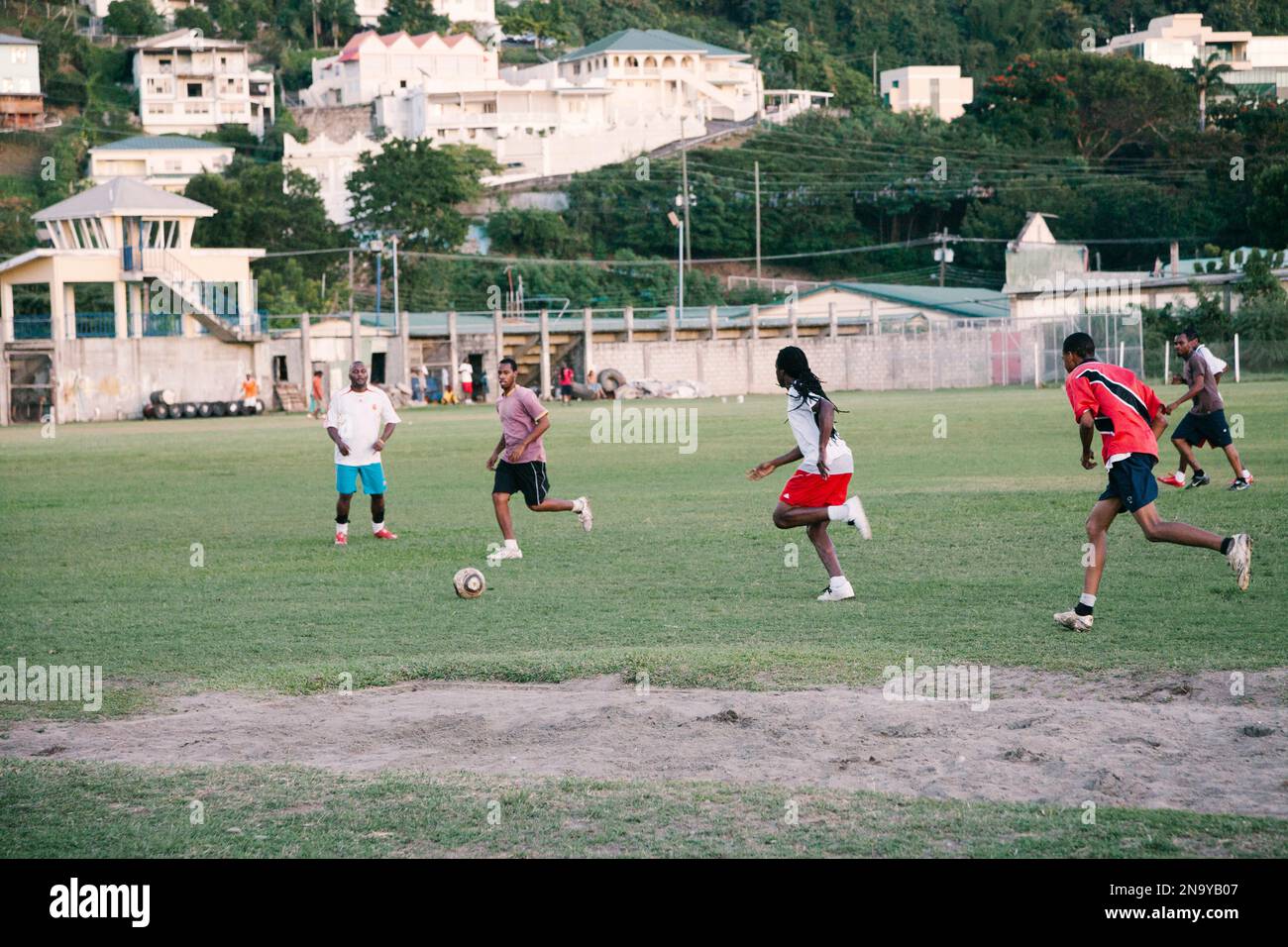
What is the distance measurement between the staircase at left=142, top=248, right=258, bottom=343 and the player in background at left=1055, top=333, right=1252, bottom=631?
2119 inches

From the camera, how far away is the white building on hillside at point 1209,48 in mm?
133875

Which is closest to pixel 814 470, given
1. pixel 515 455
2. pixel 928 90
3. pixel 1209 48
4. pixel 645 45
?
pixel 515 455

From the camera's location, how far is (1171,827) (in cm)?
693

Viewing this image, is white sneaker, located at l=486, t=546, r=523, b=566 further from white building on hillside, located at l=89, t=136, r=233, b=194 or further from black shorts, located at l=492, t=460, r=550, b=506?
white building on hillside, located at l=89, t=136, r=233, b=194

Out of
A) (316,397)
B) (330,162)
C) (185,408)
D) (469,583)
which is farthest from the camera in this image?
(330,162)

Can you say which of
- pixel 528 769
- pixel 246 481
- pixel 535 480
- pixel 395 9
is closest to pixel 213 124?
pixel 395 9

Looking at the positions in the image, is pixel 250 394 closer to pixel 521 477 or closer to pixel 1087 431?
pixel 521 477

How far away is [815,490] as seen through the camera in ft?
42.5

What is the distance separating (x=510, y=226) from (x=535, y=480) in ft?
273

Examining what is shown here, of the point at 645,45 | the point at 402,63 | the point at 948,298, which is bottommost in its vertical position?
the point at 948,298

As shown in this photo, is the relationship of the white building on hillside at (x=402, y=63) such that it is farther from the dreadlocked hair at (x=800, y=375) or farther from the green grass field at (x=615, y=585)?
the dreadlocked hair at (x=800, y=375)

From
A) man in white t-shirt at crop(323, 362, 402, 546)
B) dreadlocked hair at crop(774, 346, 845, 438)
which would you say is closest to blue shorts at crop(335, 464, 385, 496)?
man in white t-shirt at crop(323, 362, 402, 546)

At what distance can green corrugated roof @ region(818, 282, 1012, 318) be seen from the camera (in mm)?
75000

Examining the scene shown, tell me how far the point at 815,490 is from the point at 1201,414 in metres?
8.76
